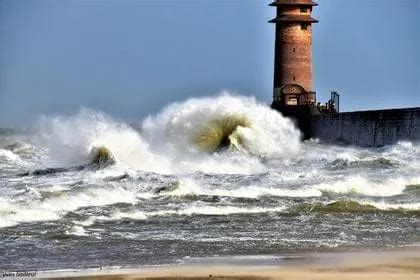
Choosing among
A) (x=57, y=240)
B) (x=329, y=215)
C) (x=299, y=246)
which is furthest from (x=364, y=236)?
(x=57, y=240)

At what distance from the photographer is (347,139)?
106 feet

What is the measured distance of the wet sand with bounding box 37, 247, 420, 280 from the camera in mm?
9531

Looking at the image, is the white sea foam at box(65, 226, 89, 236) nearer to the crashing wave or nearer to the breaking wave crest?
the breaking wave crest

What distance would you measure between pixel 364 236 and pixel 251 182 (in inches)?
296

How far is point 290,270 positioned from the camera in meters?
9.91

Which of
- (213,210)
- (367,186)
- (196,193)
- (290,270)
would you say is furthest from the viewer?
(367,186)

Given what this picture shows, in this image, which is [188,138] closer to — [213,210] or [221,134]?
[221,134]

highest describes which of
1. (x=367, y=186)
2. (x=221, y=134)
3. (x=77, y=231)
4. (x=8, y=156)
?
(x=221, y=134)

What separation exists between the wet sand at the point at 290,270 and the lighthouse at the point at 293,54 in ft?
79.0

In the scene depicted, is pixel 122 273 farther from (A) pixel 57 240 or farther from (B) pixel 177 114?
(B) pixel 177 114

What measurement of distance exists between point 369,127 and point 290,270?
21.7 m

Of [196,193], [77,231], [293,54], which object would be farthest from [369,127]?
[77,231]

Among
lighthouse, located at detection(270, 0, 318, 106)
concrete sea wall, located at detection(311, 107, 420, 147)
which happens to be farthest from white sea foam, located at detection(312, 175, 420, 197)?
lighthouse, located at detection(270, 0, 318, 106)

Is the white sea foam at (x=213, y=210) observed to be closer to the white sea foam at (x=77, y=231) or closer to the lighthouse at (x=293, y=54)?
the white sea foam at (x=77, y=231)
